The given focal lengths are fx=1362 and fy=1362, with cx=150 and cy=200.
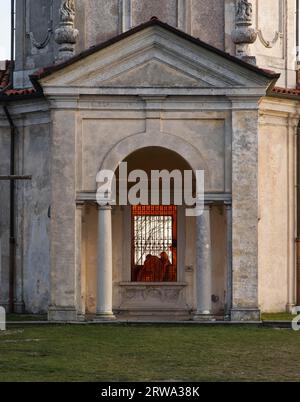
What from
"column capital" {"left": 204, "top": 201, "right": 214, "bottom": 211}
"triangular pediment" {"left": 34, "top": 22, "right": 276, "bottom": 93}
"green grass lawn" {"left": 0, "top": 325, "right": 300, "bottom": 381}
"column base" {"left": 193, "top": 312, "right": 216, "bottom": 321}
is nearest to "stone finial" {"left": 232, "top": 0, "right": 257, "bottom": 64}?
"triangular pediment" {"left": 34, "top": 22, "right": 276, "bottom": 93}

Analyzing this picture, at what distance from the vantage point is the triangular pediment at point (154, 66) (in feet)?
107

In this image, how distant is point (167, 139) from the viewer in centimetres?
3278

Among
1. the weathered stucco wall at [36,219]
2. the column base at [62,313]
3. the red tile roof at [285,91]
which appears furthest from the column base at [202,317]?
the red tile roof at [285,91]

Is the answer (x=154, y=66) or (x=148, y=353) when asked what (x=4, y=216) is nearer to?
(x=154, y=66)

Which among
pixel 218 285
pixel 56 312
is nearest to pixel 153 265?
pixel 218 285

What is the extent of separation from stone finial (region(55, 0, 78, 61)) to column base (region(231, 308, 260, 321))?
292 inches

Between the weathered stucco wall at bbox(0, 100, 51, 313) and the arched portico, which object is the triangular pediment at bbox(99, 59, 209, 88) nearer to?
the arched portico

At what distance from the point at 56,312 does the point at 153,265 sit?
4765mm

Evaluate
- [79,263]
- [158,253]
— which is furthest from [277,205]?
[79,263]

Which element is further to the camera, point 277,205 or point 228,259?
point 277,205

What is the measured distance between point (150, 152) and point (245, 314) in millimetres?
5315

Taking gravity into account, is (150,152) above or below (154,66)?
below

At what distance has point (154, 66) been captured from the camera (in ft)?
107

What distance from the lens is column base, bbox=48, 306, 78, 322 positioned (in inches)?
1271
